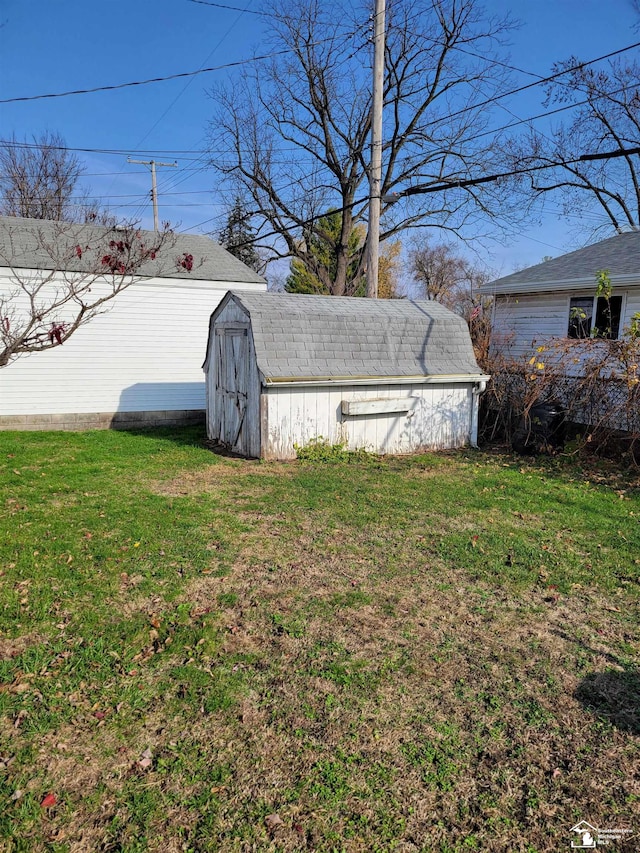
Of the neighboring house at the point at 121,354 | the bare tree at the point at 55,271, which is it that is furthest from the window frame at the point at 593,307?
the bare tree at the point at 55,271

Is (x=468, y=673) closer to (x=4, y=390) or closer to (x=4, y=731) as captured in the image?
(x=4, y=731)

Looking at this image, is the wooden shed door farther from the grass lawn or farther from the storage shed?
the grass lawn

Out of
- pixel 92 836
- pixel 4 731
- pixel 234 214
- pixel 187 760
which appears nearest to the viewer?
pixel 92 836

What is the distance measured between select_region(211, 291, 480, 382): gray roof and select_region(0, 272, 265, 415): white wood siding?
2967 mm

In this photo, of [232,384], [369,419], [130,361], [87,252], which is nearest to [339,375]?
[369,419]

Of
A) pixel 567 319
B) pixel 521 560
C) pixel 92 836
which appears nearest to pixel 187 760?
pixel 92 836

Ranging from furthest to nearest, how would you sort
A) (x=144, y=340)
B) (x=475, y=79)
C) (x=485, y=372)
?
(x=475, y=79), (x=144, y=340), (x=485, y=372)

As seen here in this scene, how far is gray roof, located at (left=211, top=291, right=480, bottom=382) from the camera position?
344 inches

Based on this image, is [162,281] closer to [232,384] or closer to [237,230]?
A: [232,384]

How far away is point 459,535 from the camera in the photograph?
5570 mm

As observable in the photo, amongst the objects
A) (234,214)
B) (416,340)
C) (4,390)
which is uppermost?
(234,214)

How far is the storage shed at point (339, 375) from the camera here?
344 inches

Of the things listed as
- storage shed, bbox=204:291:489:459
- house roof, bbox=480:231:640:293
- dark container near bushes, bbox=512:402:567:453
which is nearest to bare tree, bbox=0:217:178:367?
storage shed, bbox=204:291:489:459

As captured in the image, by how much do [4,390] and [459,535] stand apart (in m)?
10.4
